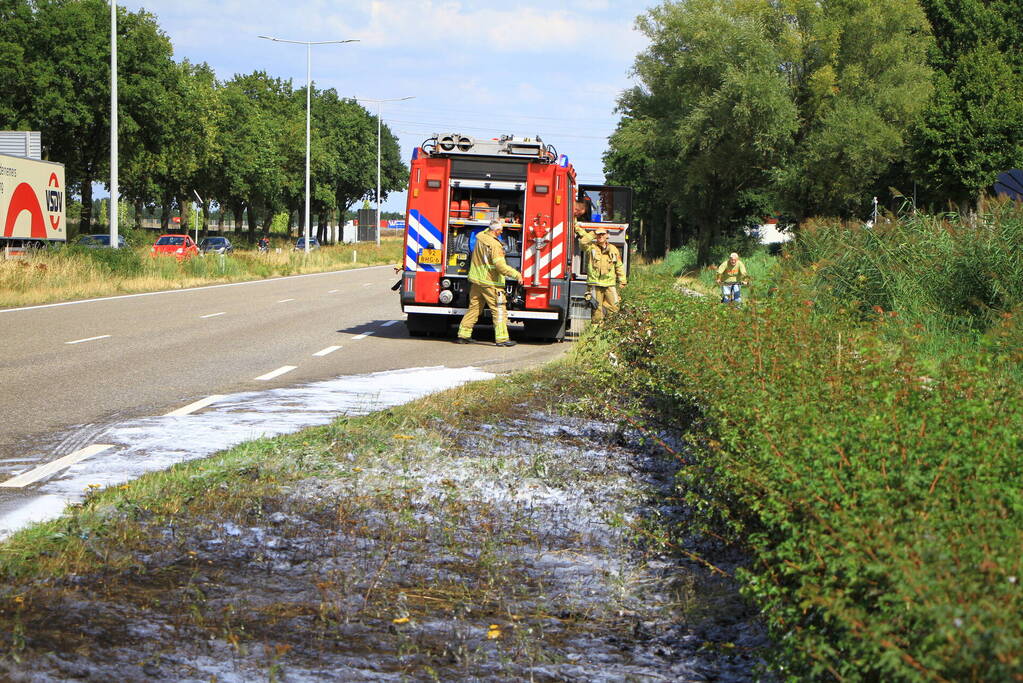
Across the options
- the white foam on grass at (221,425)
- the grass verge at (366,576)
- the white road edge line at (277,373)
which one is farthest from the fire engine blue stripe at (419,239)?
the grass verge at (366,576)

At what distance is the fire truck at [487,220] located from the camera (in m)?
17.1

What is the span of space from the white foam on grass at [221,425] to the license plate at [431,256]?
4.36 m

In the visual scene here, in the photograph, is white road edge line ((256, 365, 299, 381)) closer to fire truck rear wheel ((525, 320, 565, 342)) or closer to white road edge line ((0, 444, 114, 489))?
white road edge line ((0, 444, 114, 489))

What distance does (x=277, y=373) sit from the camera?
12.6 metres

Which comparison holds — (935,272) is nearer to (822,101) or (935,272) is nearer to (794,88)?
(822,101)

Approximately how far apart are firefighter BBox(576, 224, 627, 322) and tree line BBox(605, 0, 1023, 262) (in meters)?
22.8

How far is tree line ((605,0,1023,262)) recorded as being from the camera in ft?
131

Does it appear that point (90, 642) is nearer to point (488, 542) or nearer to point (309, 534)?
point (309, 534)

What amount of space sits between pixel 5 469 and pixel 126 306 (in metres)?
16.3

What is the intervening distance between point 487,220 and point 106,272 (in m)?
14.8

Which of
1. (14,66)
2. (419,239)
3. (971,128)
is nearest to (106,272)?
(419,239)

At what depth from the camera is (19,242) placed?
32.7 metres

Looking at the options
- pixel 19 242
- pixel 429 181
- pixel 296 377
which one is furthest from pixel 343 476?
pixel 19 242

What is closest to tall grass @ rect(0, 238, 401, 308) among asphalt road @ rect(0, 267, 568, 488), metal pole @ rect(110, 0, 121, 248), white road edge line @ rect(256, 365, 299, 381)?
metal pole @ rect(110, 0, 121, 248)
